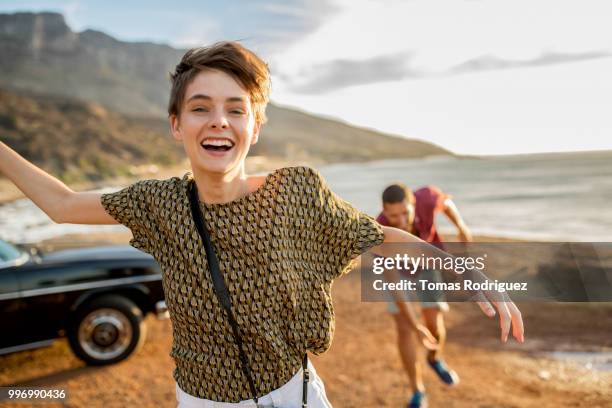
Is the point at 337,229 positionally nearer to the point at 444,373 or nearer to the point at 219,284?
the point at 219,284

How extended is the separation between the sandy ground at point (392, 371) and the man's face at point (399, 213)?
57.2 inches

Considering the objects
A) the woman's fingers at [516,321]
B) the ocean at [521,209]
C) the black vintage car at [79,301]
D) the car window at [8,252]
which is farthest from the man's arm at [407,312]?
the ocean at [521,209]

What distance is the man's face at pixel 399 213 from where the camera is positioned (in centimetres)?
454

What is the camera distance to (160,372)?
504cm

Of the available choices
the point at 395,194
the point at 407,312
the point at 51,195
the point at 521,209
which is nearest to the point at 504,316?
the point at 51,195

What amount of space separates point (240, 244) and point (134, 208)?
0.35m

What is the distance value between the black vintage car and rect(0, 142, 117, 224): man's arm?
3.74 m

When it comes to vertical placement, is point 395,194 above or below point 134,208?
above

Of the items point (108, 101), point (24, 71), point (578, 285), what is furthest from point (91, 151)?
point (578, 285)

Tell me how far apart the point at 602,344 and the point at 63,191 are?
585 centimetres

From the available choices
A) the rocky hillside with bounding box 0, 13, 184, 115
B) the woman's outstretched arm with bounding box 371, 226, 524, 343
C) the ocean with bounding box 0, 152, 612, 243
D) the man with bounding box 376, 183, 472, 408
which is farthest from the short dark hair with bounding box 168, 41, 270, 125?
the rocky hillside with bounding box 0, 13, 184, 115

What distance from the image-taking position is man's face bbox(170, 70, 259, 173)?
1444mm

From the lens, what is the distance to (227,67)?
1.44m

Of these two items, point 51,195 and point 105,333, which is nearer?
point 51,195
